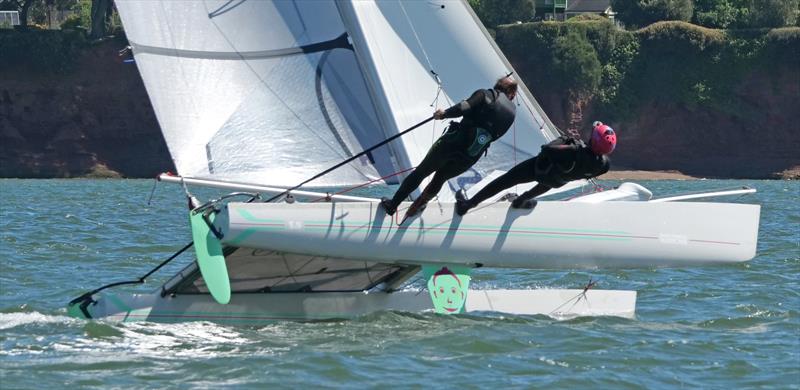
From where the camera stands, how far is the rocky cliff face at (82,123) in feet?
167

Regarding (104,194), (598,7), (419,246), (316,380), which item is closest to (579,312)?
(419,246)

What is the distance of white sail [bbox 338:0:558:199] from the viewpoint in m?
12.0

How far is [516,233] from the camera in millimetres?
10750

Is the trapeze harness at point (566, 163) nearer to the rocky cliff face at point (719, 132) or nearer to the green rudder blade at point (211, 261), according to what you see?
the green rudder blade at point (211, 261)

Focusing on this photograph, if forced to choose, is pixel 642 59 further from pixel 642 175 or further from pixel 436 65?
pixel 436 65

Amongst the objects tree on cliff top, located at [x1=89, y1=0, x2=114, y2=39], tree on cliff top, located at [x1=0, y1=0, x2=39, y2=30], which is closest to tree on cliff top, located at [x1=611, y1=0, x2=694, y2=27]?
tree on cliff top, located at [x1=89, y1=0, x2=114, y2=39]

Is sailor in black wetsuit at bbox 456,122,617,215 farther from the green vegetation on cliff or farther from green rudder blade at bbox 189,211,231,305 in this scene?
the green vegetation on cliff

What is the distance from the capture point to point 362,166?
1184cm

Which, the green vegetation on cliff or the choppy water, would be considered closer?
the choppy water

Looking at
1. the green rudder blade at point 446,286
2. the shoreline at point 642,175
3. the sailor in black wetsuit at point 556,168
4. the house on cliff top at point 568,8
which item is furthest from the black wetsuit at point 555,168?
the house on cliff top at point 568,8

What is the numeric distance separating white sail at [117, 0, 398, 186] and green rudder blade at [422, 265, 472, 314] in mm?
1426

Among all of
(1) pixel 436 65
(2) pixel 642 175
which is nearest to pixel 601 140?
(1) pixel 436 65

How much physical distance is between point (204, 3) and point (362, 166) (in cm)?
198

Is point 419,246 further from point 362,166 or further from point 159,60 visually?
point 159,60
